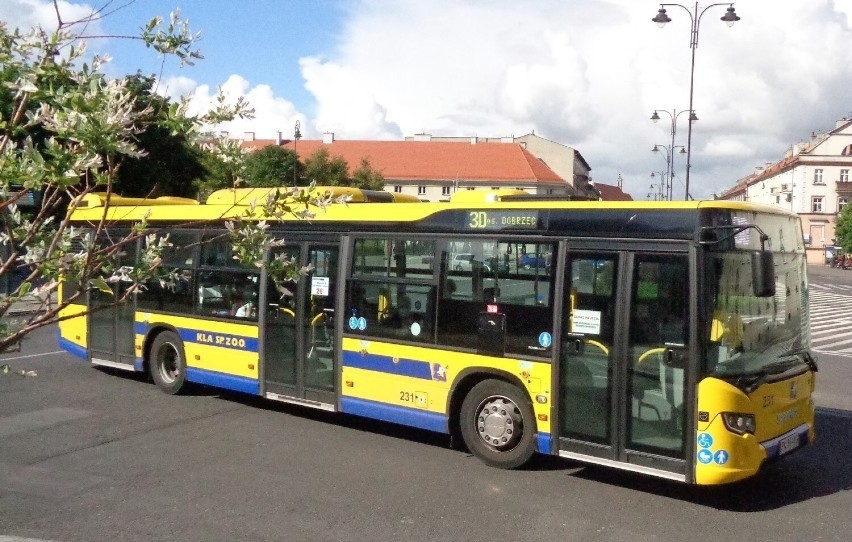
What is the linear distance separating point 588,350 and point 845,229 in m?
90.3

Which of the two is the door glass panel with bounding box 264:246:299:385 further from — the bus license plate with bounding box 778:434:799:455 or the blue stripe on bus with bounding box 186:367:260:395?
the bus license plate with bounding box 778:434:799:455

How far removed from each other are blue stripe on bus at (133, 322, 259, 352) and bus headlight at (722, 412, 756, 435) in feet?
20.0

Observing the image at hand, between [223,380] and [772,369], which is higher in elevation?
[772,369]

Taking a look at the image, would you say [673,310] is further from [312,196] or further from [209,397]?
[209,397]

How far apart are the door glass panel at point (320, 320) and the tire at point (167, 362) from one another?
2845 millimetres

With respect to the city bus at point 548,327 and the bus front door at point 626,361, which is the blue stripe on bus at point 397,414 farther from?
the bus front door at point 626,361

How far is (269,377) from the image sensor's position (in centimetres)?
1062

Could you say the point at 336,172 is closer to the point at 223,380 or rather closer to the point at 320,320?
the point at 223,380

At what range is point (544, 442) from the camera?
802cm

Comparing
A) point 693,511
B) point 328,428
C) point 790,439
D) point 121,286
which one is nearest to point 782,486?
point 790,439

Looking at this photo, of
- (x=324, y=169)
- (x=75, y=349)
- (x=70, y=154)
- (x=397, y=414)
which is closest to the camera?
(x=70, y=154)

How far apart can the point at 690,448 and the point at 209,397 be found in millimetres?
7509

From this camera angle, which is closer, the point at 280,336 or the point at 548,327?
the point at 548,327

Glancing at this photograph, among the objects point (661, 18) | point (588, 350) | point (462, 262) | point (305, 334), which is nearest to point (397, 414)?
point (305, 334)
